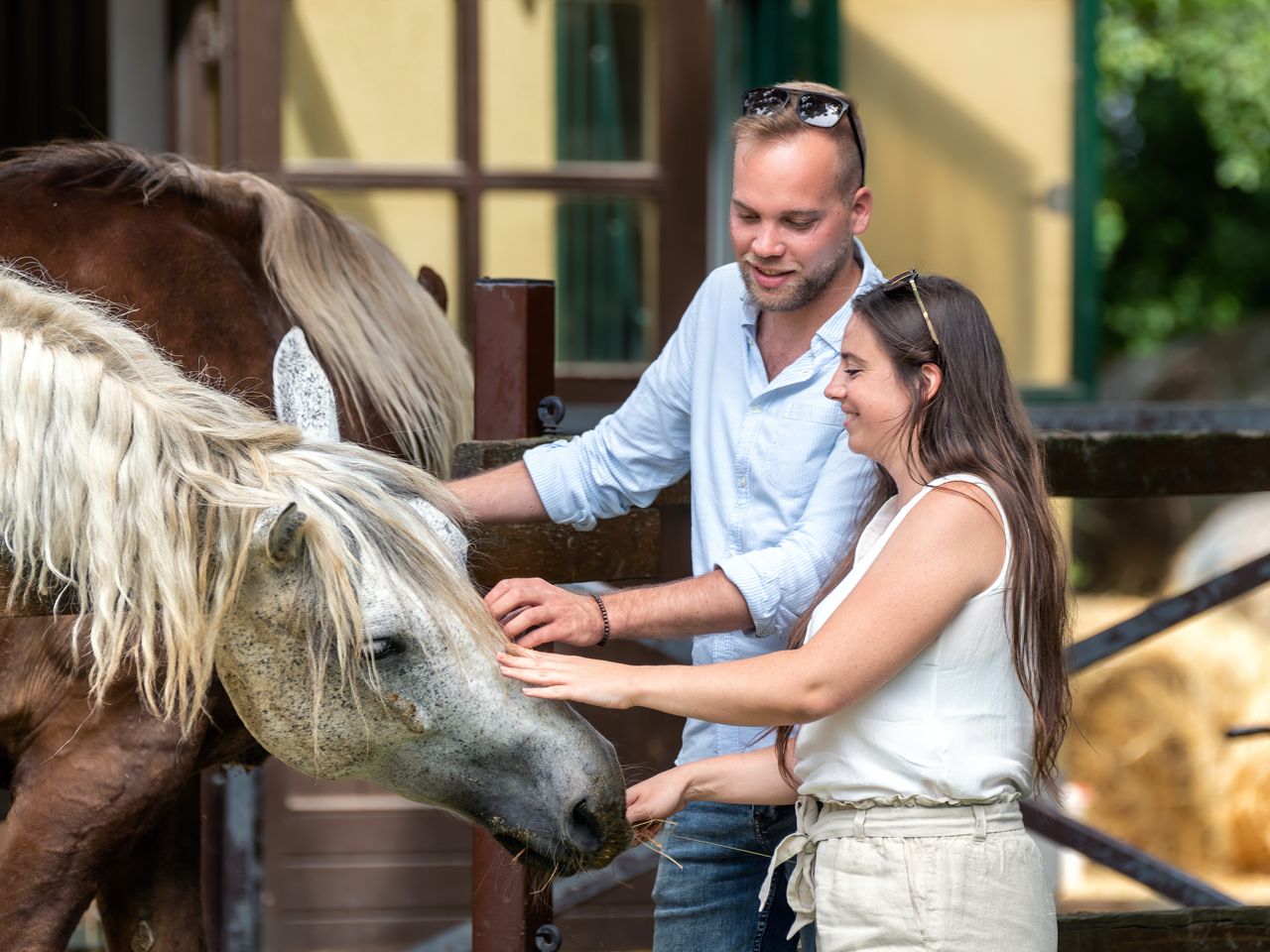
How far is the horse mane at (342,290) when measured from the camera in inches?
85.4

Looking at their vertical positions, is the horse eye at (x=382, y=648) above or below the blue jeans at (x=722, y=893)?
above

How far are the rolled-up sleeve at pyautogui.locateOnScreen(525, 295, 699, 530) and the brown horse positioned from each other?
405mm

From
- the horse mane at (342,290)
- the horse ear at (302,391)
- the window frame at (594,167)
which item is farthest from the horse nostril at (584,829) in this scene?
the window frame at (594,167)

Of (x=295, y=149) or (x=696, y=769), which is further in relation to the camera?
(x=295, y=149)

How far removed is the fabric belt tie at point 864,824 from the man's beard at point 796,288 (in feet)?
1.84

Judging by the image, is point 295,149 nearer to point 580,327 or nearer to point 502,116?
point 502,116

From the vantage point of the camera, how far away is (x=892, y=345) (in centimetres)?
153

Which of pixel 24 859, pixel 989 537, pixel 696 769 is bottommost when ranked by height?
pixel 24 859

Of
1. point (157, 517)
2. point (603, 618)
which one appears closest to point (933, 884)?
point (603, 618)

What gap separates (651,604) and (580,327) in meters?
2.36

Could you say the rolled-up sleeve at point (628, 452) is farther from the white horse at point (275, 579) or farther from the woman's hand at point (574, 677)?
the woman's hand at point (574, 677)

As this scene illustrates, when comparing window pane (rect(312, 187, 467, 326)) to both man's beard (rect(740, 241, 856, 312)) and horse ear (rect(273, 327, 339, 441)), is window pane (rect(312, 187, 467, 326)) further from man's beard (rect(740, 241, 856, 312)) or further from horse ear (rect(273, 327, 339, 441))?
man's beard (rect(740, 241, 856, 312))

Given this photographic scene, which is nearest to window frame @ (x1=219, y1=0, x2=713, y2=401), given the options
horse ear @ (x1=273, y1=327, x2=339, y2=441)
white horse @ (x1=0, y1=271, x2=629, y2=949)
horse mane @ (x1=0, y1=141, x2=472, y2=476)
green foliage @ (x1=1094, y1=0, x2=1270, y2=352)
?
horse mane @ (x1=0, y1=141, x2=472, y2=476)

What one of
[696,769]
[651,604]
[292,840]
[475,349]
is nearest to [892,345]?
[651,604]
